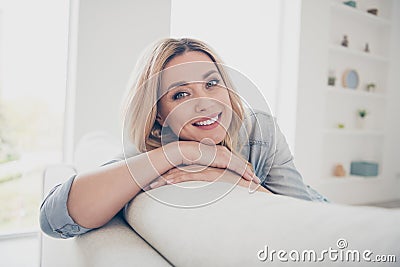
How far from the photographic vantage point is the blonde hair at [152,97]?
655 millimetres

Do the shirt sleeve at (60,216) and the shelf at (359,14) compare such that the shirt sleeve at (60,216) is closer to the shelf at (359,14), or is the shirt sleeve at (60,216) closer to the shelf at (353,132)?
the shelf at (353,132)

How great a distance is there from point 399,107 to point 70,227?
461 cm

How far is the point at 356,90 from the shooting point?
13.0 feet

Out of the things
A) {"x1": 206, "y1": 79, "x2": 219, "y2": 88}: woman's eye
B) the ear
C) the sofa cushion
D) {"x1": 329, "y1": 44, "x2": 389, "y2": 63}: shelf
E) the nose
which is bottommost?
the sofa cushion

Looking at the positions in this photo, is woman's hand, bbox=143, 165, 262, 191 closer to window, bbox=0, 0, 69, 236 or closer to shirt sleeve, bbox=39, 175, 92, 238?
shirt sleeve, bbox=39, 175, 92, 238

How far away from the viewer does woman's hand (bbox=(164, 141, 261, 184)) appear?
24.3 inches

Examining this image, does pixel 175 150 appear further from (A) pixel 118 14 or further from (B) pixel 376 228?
(A) pixel 118 14

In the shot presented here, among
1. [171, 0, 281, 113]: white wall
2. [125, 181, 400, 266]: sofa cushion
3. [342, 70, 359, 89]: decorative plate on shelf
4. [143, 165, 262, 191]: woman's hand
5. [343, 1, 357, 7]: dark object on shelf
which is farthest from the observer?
[342, 70, 359, 89]: decorative plate on shelf

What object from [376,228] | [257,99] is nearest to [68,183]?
[257,99]

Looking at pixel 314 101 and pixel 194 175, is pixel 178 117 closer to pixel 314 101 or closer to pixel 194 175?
pixel 194 175

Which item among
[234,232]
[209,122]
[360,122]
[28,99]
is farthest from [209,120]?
[360,122]

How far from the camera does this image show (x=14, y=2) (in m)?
2.56

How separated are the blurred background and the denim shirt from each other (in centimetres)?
83

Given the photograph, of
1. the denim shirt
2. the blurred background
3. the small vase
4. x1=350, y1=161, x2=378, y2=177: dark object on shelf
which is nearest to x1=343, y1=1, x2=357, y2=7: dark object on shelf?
the blurred background
